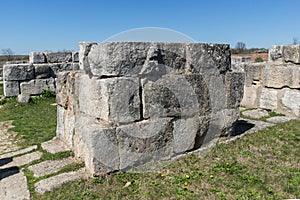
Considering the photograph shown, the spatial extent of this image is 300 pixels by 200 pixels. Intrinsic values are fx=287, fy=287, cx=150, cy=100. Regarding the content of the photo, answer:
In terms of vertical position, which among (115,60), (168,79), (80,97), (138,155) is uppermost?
(115,60)

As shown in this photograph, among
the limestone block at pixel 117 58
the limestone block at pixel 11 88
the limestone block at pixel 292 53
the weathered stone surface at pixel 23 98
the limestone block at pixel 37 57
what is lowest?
the weathered stone surface at pixel 23 98

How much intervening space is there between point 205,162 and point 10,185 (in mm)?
2709

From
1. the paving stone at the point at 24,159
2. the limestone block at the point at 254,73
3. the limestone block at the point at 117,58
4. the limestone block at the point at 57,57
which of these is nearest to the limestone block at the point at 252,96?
the limestone block at the point at 254,73

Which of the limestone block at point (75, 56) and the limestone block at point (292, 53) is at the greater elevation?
the limestone block at point (75, 56)

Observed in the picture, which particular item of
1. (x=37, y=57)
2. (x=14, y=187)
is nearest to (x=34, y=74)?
(x=37, y=57)

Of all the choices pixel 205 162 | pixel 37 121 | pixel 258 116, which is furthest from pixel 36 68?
pixel 205 162

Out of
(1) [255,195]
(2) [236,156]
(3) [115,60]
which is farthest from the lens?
(2) [236,156]

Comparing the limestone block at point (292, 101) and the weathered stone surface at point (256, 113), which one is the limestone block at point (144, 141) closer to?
the weathered stone surface at point (256, 113)

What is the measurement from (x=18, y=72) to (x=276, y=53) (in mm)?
9009

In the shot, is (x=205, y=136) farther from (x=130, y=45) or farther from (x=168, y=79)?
(x=130, y=45)

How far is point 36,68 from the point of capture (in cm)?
1145

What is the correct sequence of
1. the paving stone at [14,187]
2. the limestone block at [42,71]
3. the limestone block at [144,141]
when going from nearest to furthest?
the paving stone at [14,187]
the limestone block at [144,141]
the limestone block at [42,71]

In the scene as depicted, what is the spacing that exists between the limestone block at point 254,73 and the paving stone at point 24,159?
604 centimetres

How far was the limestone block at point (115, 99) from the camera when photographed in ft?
12.2
